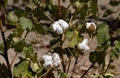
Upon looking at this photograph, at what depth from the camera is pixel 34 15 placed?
1434 millimetres

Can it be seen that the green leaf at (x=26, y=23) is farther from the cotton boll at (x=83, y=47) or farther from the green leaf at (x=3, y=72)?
the green leaf at (x=3, y=72)

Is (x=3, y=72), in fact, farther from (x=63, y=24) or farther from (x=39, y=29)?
(x=63, y=24)

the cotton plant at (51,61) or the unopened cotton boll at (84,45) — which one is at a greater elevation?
the unopened cotton boll at (84,45)

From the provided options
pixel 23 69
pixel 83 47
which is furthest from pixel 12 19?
pixel 83 47

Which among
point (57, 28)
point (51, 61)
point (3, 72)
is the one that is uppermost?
point (57, 28)

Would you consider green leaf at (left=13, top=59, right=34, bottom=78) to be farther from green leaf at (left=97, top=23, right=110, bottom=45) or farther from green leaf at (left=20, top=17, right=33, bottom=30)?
green leaf at (left=97, top=23, right=110, bottom=45)

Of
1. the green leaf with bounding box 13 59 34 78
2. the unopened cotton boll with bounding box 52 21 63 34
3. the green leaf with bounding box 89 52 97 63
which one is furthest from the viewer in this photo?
the green leaf with bounding box 89 52 97 63

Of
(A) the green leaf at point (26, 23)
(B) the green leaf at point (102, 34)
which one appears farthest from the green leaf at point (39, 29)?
(B) the green leaf at point (102, 34)

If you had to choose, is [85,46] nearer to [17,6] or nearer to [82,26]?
[82,26]

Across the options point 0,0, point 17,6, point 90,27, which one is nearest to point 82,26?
point 90,27

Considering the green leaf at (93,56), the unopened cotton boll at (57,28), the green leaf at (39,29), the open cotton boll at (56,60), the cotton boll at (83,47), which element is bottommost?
the green leaf at (93,56)

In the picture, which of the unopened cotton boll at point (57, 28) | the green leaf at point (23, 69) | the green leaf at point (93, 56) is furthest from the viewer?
the green leaf at point (93, 56)

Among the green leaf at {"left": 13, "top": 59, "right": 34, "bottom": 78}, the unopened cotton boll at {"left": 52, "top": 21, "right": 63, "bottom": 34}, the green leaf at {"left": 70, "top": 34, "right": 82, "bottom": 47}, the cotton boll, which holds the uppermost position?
the unopened cotton boll at {"left": 52, "top": 21, "right": 63, "bottom": 34}

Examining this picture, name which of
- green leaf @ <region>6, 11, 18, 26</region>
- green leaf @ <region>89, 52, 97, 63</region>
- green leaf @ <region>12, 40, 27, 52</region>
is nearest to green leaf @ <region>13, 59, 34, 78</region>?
green leaf @ <region>12, 40, 27, 52</region>
